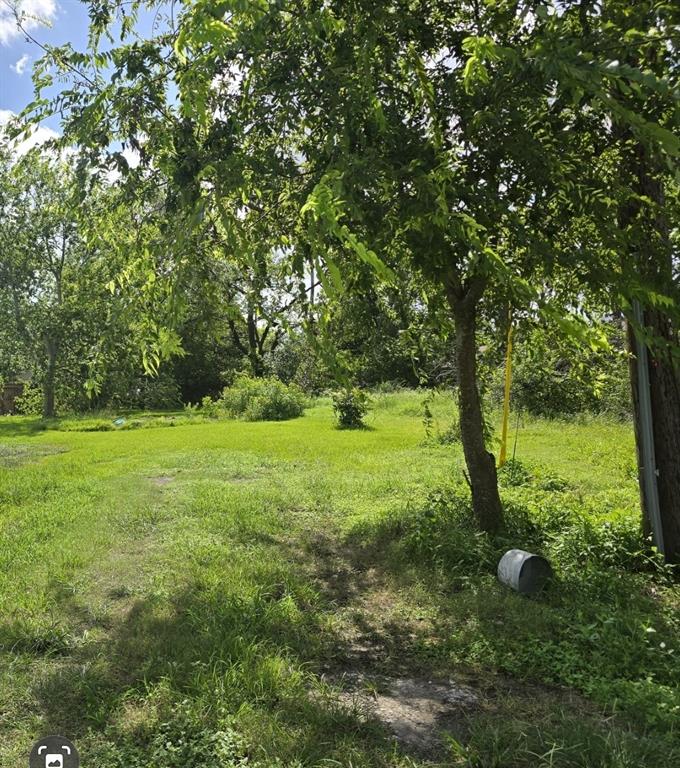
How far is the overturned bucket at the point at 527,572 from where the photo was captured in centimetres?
421

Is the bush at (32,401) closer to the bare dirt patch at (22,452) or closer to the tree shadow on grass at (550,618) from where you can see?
the bare dirt patch at (22,452)

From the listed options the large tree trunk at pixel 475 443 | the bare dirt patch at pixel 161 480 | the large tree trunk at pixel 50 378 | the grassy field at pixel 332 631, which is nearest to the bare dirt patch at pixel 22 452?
the bare dirt patch at pixel 161 480

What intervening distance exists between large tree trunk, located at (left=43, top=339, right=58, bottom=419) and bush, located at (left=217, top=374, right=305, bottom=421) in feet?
22.8

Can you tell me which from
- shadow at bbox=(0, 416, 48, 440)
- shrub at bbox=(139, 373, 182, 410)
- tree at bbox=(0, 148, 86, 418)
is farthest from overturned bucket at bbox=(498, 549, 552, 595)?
shrub at bbox=(139, 373, 182, 410)

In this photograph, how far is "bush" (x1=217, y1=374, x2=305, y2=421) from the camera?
20344 mm

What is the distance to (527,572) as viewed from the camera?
422 centimetres

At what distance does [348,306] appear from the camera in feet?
14.2

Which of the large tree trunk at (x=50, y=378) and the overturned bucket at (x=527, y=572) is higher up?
the large tree trunk at (x=50, y=378)

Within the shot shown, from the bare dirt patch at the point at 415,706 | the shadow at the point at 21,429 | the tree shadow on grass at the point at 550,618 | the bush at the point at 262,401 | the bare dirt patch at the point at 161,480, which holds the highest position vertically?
the bush at the point at 262,401

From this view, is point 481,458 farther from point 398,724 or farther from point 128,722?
point 128,722

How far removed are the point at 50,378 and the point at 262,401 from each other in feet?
30.3

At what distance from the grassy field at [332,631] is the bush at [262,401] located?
41.6 feet

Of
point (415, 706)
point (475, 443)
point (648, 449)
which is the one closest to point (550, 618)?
point (415, 706)

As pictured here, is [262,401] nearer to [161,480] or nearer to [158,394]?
[158,394]
